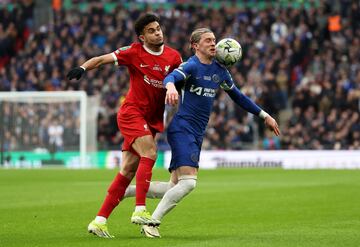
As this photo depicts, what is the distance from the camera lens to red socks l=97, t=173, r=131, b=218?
11094 millimetres

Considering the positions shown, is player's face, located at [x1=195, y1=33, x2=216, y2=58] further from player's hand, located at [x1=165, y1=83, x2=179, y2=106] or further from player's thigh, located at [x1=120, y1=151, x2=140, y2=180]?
player's thigh, located at [x1=120, y1=151, x2=140, y2=180]

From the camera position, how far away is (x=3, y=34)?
4103 centimetres

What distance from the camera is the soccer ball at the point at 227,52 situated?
441 inches

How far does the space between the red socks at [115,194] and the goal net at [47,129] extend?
74.9 ft

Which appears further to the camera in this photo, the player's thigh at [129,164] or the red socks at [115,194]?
the player's thigh at [129,164]

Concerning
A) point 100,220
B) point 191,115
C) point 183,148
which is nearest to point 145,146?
point 183,148

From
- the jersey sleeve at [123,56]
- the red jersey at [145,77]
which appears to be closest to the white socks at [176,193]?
the red jersey at [145,77]

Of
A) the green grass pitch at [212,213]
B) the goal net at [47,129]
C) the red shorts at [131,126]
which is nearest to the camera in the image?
the green grass pitch at [212,213]

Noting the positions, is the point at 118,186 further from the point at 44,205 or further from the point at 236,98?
the point at 44,205

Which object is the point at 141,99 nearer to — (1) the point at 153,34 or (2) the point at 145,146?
(2) the point at 145,146

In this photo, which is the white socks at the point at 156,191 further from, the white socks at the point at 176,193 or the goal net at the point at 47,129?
the goal net at the point at 47,129

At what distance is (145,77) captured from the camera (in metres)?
11.2

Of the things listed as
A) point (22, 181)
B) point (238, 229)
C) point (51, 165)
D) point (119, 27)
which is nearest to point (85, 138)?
point (51, 165)

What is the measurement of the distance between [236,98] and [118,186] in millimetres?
1743
